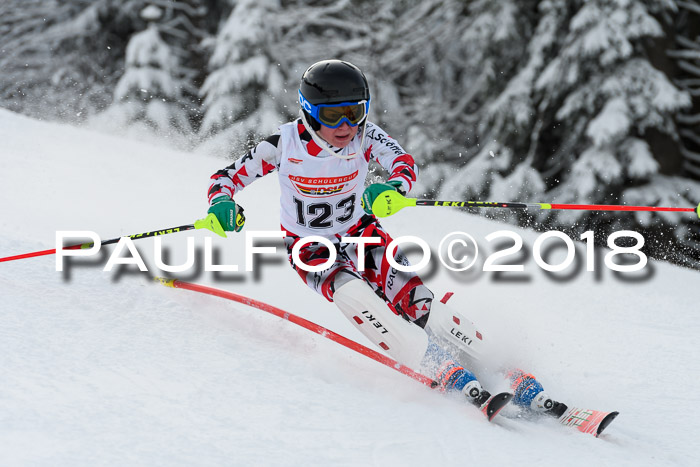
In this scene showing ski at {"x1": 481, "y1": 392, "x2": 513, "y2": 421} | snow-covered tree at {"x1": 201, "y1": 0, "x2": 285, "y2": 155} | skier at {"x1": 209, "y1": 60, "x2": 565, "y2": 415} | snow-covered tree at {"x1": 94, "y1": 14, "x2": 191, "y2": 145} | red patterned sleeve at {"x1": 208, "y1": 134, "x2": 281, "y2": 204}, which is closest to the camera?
ski at {"x1": 481, "y1": 392, "x2": 513, "y2": 421}

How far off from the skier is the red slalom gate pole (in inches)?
2.0

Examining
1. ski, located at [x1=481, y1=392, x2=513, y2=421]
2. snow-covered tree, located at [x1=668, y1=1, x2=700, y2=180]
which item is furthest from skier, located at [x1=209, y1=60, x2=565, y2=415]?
snow-covered tree, located at [x1=668, y1=1, x2=700, y2=180]

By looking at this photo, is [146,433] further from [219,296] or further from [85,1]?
[85,1]

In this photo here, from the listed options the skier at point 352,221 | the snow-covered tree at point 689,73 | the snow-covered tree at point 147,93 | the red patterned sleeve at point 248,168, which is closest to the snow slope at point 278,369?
the skier at point 352,221

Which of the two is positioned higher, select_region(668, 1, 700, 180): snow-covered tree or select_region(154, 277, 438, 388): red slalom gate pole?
select_region(668, 1, 700, 180): snow-covered tree

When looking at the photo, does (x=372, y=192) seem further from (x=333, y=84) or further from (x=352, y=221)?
(x=333, y=84)

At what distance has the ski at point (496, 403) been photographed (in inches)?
108

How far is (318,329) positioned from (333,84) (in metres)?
1.19

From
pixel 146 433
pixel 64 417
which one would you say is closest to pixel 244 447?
pixel 146 433

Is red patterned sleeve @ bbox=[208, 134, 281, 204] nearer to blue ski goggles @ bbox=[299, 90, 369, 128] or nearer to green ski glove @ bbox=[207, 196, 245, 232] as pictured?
green ski glove @ bbox=[207, 196, 245, 232]

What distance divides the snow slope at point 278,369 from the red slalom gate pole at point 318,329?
60 mm

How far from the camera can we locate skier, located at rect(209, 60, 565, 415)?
312 cm

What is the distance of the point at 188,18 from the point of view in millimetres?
16172

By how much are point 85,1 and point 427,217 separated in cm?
1369
